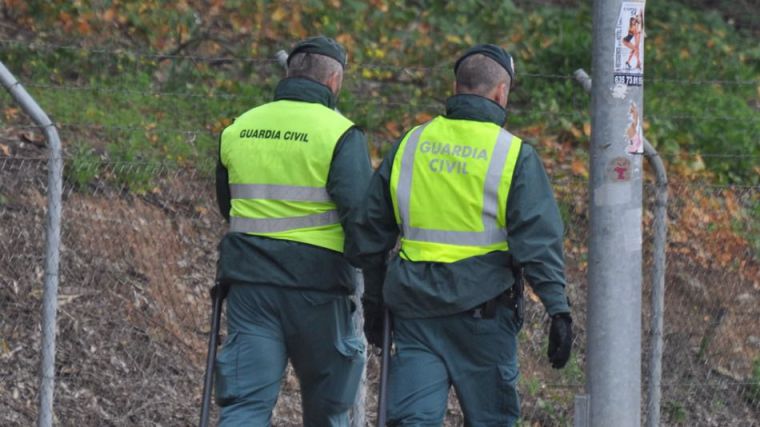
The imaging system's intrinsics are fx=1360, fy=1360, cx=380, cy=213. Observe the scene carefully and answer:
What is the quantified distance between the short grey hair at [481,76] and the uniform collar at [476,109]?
3cm

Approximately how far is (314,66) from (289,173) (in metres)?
0.46

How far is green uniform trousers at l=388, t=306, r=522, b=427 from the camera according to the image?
197 inches

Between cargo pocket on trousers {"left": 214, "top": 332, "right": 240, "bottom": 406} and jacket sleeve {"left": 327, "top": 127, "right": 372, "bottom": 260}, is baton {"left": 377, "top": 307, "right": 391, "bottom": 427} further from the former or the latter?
cargo pocket on trousers {"left": 214, "top": 332, "right": 240, "bottom": 406}

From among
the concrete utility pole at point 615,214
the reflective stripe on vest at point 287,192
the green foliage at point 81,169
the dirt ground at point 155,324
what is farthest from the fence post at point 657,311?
the green foliage at point 81,169

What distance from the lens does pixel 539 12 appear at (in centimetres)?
1236

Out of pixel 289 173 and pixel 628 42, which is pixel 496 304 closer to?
pixel 289 173

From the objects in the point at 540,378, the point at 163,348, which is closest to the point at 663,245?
the point at 540,378

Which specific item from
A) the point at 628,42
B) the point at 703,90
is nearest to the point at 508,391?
the point at 628,42

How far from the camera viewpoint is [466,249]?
5.00 m

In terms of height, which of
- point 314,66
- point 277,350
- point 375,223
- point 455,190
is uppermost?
point 314,66

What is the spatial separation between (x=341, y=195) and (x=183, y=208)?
121 inches

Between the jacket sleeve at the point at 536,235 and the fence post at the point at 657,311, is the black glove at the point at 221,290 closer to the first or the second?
the jacket sleeve at the point at 536,235

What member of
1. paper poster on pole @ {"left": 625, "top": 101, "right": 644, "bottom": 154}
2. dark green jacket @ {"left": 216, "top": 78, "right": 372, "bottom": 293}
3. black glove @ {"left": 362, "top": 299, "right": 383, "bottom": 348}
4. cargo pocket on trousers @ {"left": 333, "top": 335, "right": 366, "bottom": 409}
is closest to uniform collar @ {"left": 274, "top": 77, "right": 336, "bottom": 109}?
dark green jacket @ {"left": 216, "top": 78, "right": 372, "bottom": 293}

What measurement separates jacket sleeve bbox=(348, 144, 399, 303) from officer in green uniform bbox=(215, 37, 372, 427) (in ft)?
0.27
